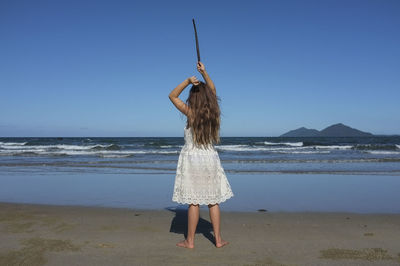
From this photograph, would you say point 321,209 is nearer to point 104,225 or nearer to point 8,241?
point 104,225

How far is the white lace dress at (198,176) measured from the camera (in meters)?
3.38

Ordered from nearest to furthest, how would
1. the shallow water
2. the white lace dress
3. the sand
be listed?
the sand → the white lace dress → the shallow water

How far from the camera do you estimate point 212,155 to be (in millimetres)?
3424

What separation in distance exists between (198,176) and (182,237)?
Answer: 0.96 m

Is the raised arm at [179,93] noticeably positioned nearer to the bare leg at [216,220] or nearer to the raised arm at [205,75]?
the raised arm at [205,75]

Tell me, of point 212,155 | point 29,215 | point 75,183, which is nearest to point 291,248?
point 212,155

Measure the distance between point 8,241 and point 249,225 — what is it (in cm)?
286

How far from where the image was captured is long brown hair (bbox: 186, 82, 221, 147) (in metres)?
3.32

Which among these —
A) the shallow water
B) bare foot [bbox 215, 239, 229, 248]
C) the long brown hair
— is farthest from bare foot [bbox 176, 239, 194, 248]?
the shallow water

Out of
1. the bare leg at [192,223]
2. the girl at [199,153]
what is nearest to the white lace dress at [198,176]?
A: the girl at [199,153]

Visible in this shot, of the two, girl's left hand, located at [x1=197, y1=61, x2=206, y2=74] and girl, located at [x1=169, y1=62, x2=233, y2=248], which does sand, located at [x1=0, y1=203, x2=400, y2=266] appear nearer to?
girl, located at [x1=169, y1=62, x2=233, y2=248]

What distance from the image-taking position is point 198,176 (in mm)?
3383

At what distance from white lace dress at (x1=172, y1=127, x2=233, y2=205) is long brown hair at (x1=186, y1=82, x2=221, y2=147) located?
3.4 inches

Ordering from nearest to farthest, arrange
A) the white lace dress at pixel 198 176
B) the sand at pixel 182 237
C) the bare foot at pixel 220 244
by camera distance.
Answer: the sand at pixel 182 237 → the white lace dress at pixel 198 176 → the bare foot at pixel 220 244
